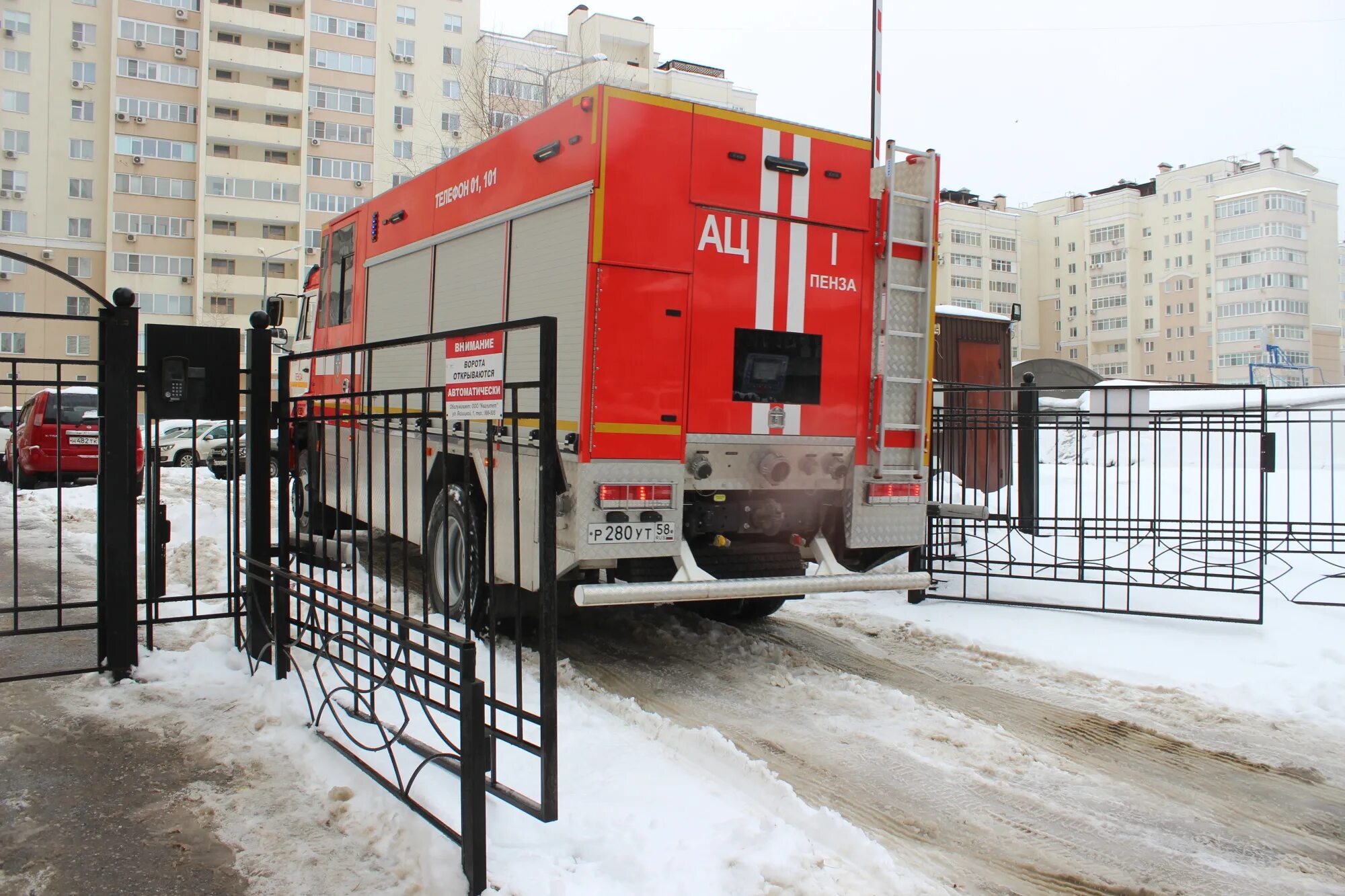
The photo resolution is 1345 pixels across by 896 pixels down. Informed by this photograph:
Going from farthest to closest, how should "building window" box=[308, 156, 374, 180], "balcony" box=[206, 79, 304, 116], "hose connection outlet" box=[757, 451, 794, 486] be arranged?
"building window" box=[308, 156, 374, 180]
"balcony" box=[206, 79, 304, 116]
"hose connection outlet" box=[757, 451, 794, 486]

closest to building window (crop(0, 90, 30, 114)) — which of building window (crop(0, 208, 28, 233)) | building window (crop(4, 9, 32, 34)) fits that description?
building window (crop(4, 9, 32, 34))

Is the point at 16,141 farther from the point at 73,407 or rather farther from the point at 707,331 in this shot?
the point at 707,331

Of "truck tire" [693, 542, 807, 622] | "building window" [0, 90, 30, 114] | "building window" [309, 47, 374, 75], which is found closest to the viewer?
"truck tire" [693, 542, 807, 622]

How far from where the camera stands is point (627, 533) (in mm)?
5434

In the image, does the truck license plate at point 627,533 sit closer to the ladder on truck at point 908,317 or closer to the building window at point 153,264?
the ladder on truck at point 908,317

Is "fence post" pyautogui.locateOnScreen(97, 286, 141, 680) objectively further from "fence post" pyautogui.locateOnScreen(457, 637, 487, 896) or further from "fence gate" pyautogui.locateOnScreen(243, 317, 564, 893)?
"fence post" pyautogui.locateOnScreen(457, 637, 487, 896)

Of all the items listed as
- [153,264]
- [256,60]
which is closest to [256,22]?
[256,60]

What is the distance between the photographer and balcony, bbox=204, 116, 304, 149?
53.8 metres

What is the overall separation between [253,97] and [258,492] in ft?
188

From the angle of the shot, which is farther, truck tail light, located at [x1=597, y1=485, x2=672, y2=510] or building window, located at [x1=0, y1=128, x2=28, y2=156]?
building window, located at [x1=0, y1=128, x2=28, y2=156]

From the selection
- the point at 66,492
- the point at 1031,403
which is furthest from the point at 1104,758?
the point at 66,492

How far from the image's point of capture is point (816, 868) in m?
3.28

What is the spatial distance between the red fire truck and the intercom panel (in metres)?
0.80

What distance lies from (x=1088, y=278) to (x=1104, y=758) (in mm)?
98290
